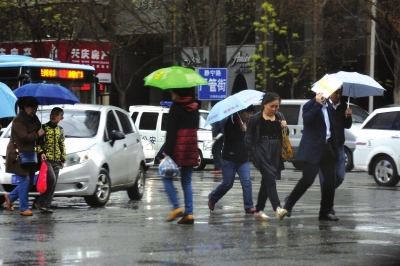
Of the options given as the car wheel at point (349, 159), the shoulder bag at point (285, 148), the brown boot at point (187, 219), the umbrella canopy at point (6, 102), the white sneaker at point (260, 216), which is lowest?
the car wheel at point (349, 159)

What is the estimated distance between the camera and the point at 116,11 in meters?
33.4

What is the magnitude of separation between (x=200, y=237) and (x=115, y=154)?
5.09 meters

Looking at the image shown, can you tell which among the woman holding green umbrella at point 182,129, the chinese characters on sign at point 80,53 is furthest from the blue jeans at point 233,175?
the chinese characters on sign at point 80,53

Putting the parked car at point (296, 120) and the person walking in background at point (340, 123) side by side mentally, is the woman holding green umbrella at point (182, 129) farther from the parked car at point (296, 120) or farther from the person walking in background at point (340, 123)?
the parked car at point (296, 120)

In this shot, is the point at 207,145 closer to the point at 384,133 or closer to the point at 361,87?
the point at 384,133

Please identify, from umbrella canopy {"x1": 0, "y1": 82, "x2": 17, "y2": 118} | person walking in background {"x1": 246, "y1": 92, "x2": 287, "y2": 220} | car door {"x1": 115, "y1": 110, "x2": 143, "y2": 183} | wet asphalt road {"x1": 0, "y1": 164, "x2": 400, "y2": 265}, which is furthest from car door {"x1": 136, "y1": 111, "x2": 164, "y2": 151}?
person walking in background {"x1": 246, "y1": 92, "x2": 287, "y2": 220}

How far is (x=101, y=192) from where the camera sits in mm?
14070

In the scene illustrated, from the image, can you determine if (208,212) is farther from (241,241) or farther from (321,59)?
(321,59)

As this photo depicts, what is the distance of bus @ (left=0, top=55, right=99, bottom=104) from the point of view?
69.3 ft

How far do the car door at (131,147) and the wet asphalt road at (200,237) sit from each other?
2.58 ft

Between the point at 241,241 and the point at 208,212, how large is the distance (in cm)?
347

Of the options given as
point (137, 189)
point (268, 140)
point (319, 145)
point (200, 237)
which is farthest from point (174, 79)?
point (137, 189)

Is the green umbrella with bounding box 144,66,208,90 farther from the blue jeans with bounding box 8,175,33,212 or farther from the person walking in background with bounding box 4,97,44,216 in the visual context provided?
the blue jeans with bounding box 8,175,33,212

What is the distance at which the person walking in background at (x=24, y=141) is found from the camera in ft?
40.5
